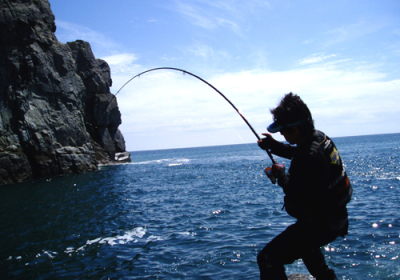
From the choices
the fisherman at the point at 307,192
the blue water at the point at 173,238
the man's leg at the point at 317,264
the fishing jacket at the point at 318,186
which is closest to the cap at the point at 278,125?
the fisherman at the point at 307,192

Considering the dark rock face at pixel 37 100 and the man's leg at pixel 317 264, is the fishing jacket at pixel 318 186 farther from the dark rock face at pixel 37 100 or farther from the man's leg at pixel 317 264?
the dark rock face at pixel 37 100

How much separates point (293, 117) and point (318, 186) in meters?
0.88

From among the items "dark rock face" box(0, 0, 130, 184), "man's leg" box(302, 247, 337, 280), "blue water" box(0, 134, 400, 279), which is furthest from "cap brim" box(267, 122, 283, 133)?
"dark rock face" box(0, 0, 130, 184)

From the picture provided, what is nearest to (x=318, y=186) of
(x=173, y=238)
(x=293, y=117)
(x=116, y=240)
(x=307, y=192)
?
(x=307, y=192)

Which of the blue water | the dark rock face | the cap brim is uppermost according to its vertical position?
the dark rock face

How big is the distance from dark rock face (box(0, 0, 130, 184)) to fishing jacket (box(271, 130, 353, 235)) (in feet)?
98.6

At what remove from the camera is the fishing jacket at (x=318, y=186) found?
300 cm

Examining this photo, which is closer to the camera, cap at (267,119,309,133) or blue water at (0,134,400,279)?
cap at (267,119,309,133)

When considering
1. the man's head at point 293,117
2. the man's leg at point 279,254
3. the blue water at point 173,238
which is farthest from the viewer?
the blue water at point 173,238

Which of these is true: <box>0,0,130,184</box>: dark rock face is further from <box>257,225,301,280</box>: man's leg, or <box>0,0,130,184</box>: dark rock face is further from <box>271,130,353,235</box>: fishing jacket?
<box>271,130,353,235</box>: fishing jacket

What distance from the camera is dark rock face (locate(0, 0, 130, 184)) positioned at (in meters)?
32.2

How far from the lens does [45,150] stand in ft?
116

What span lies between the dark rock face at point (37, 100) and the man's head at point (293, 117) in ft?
97.0

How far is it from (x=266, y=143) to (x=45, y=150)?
3781 centimetres
